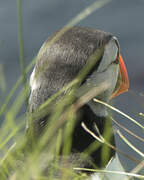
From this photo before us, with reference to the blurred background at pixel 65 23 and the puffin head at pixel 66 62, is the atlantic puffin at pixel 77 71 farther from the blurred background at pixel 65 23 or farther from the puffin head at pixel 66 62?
the blurred background at pixel 65 23

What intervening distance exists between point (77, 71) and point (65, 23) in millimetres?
2030

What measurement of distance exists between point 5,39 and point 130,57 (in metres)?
1.04

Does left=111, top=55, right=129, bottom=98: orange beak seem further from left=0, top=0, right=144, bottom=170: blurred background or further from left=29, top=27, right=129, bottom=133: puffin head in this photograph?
left=0, top=0, right=144, bottom=170: blurred background

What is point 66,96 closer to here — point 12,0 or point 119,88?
point 119,88

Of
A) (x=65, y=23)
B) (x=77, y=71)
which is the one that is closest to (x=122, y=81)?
(x=77, y=71)

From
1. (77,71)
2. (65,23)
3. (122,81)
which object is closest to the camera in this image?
(77,71)

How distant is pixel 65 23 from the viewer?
407 cm

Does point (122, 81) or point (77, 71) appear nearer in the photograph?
point (77, 71)

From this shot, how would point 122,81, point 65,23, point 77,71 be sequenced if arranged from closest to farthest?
point 77,71 → point 122,81 → point 65,23

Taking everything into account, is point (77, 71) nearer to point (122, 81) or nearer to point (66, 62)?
point (66, 62)

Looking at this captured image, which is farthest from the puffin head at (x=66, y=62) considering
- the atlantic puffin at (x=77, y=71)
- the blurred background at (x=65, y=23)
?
the blurred background at (x=65, y=23)

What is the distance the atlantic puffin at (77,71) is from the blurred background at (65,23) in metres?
1.21

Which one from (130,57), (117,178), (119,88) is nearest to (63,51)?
(117,178)

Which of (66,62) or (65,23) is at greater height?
(66,62)
